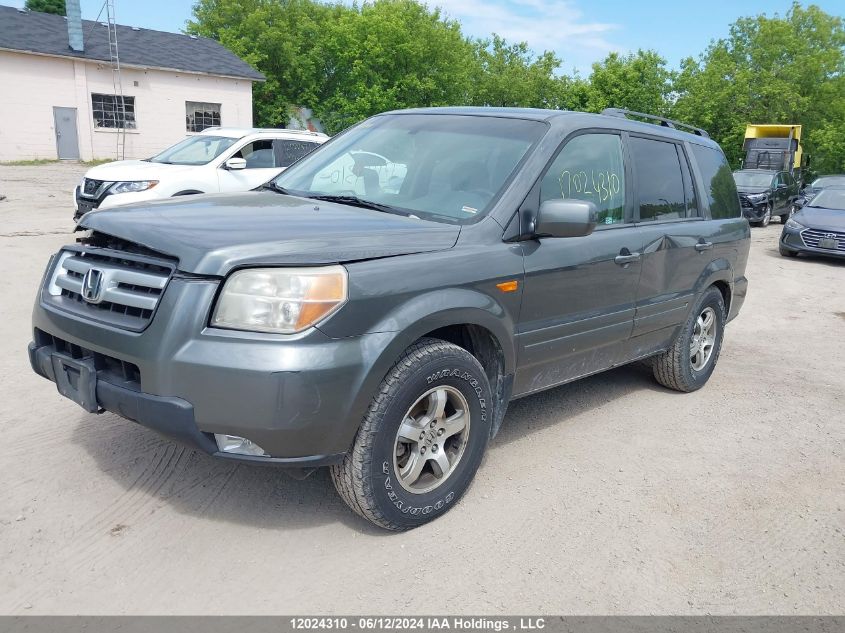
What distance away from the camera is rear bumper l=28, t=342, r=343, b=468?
9.41ft

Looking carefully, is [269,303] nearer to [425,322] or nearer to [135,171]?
[425,322]

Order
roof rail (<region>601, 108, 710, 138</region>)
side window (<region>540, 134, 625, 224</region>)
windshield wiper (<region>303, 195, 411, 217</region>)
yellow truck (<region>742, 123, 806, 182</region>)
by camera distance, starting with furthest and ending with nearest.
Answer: yellow truck (<region>742, 123, 806, 182</region>) → roof rail (<region>601, 108, 710, 138</region>) → side window (<region>540, 134, 625, 224</region>) → windshield wiper (<region>303, 195, 411, 217</region>)

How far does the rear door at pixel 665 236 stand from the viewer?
15.6ft

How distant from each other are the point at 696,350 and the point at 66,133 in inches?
1183

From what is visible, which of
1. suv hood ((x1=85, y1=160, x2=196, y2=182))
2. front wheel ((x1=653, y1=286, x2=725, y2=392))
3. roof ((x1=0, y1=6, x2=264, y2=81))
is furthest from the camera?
roof ((x1=0, y1=6, x2=264, y2=81))

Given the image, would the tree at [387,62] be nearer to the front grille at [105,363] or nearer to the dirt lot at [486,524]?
the dirt lot at [486,524]

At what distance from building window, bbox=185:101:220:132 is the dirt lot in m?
30.4

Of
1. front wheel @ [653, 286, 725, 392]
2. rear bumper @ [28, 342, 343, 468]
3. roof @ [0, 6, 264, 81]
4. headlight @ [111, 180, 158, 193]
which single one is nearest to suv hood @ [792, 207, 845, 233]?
front wheel @ [653, 286, 725, 392]

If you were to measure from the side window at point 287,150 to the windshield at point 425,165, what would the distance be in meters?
6.96

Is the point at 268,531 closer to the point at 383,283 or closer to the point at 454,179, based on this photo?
the point at 383,283

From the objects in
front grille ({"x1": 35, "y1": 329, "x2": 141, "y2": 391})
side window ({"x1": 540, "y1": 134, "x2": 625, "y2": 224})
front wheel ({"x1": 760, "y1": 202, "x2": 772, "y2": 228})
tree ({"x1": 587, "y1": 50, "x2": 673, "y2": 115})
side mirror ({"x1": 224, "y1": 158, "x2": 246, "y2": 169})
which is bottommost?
front wheel ({"x1": 760, "y1": 202, "x2": 772, "y2": 228})

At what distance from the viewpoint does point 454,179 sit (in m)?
3.98

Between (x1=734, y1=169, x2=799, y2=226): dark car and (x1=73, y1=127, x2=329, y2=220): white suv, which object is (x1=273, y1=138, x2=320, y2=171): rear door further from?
(x1=734, y1=169, x2=799, y2=226): dark car

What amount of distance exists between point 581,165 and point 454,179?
31.6 inches
